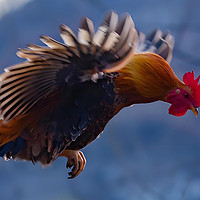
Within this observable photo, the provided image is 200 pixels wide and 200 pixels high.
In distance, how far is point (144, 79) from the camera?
0.68m

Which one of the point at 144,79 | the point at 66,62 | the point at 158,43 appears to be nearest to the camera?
the point at 66,62

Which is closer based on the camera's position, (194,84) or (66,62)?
(66,62)

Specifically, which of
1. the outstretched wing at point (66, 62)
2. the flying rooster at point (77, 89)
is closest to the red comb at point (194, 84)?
the flying rooster at point (77, 89)

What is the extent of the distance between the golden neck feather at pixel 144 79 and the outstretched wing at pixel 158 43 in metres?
0.13

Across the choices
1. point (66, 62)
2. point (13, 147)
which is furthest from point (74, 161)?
point (66, 62)

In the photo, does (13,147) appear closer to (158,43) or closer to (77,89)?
(77,89)

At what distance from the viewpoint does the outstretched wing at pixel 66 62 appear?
52 cm

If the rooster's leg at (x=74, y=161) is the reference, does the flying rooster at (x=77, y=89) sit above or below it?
above

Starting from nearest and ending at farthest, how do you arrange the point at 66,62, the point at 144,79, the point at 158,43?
the point at 66,62 < the point at 144,79 < the point at 158,43

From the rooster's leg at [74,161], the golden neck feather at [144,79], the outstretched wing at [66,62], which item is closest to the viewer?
the outstretched wing at [66,62]

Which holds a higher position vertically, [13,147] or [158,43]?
[158,43]

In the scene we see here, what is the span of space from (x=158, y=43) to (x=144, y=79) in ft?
0.67

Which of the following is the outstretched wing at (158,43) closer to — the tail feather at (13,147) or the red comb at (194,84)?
the red comb at (194,84)

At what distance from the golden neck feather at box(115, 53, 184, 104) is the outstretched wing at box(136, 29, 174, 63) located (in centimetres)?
13
